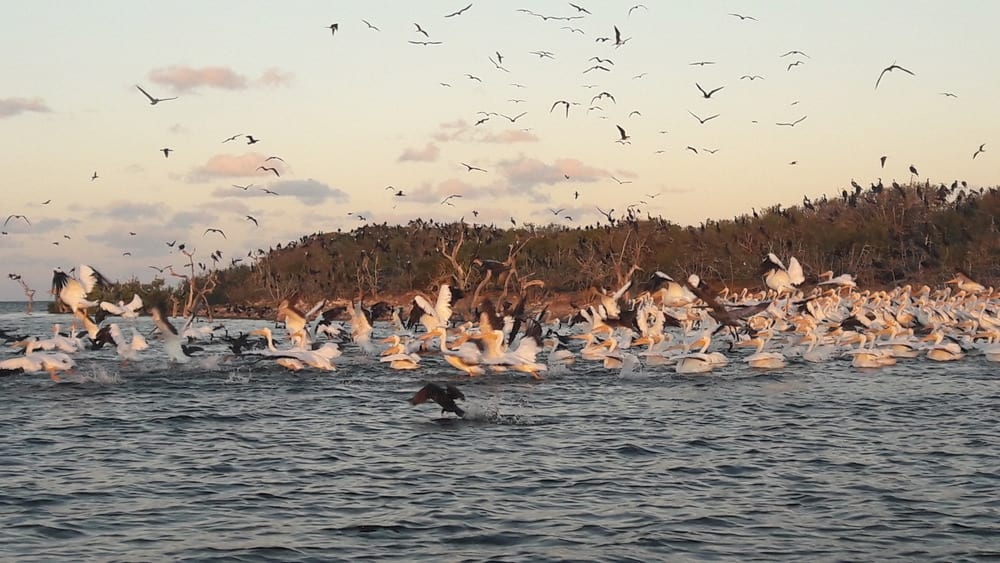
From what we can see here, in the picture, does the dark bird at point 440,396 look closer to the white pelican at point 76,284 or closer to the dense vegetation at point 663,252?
the white pelican at point 76,284

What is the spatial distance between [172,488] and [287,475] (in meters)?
1.17

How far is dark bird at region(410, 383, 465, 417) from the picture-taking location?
14.9 metres

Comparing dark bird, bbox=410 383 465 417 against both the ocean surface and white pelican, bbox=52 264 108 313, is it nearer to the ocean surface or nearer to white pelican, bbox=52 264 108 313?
the ocean surface

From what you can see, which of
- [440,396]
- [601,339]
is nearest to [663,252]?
[601,339]

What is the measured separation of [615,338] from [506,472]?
526 inches

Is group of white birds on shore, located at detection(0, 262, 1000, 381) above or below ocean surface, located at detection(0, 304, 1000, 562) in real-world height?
above

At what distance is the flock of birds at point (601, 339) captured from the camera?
20.4 meters

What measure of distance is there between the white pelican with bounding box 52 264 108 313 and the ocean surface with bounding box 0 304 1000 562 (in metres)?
2.09

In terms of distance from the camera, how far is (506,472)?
1212cm

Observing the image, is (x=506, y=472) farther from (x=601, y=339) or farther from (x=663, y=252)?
(x=663, y=252)

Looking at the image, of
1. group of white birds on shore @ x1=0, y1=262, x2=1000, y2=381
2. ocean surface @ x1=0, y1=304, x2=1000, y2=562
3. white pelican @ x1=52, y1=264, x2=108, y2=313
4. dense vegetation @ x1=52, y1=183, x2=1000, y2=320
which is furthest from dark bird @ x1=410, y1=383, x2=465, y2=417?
dense vegetation @ x1=52, y1=183, x2=1000, y2=320

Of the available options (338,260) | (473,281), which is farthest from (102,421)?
(338,260)

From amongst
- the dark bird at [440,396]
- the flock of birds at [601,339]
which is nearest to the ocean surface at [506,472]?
the dark bird at [440,396]

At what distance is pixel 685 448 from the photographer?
45.2 ft
